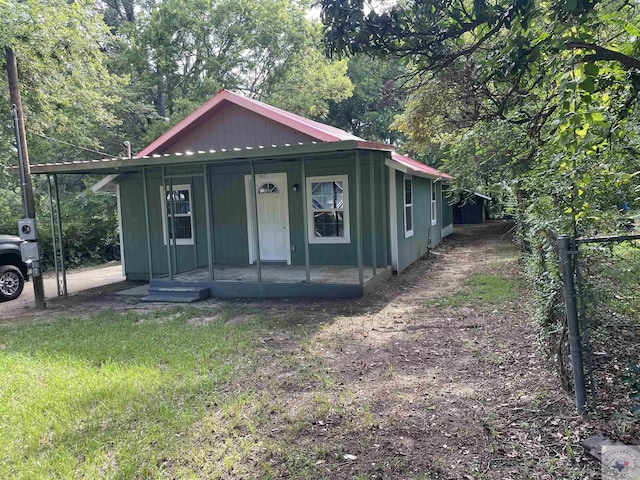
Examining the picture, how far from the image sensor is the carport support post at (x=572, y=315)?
9.53 feet

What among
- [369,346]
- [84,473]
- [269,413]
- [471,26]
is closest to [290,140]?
[369,346]

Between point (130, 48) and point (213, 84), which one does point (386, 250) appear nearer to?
point (213, 84)

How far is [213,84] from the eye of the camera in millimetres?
19375

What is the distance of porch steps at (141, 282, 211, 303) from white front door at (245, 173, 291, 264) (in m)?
2.20

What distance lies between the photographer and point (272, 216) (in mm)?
10344

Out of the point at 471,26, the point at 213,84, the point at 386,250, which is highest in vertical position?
the point at 213,84

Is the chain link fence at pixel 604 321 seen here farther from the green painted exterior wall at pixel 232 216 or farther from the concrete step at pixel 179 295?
the concrete step at pixel 179 295

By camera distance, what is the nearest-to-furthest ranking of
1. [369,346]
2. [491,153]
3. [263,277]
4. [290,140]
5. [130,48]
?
[369,346] < [491,153] < [263,277] < [290,140] < [130,48]

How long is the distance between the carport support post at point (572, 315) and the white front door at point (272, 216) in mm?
7585

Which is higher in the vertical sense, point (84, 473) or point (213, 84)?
point (213, 84)

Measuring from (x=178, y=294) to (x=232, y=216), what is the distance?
2634 mm

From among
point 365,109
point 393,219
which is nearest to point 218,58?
point 365,109

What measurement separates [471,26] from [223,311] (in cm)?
549

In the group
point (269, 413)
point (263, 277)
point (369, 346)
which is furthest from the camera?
point (263, 277)
